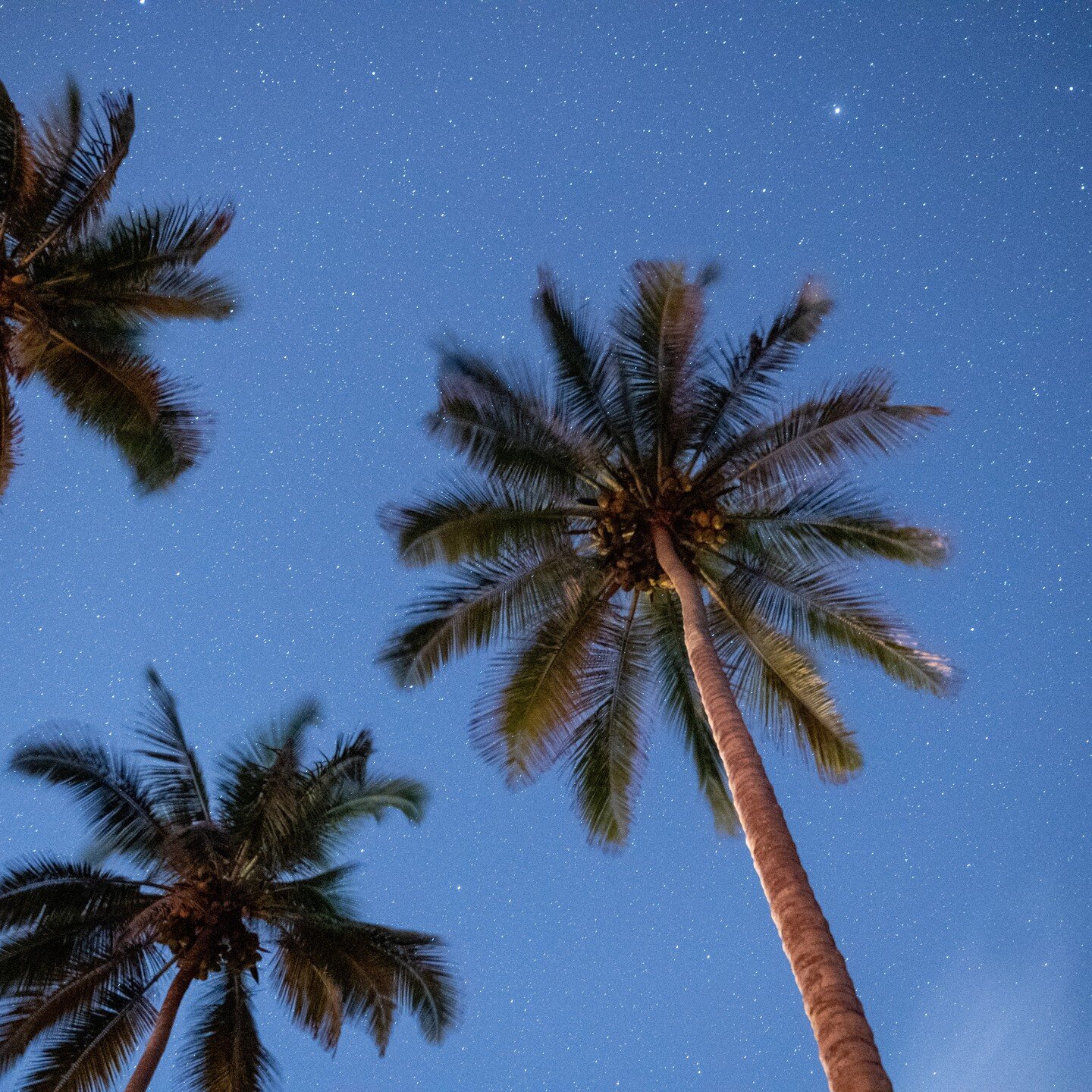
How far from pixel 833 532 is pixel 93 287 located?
1006cm

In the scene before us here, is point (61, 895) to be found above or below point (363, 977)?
above

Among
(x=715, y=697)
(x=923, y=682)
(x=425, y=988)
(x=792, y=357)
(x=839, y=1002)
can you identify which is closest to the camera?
(x=839, y=1002)

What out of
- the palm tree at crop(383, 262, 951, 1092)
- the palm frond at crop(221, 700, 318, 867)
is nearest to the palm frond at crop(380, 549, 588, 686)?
the palm tree at crop(383, 262, 951, 1092)

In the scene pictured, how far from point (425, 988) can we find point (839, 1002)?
845 centimetres

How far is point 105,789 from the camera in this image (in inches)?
513

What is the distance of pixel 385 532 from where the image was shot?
487 inches

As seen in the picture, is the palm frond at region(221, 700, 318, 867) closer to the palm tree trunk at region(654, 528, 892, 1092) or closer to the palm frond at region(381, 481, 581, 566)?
the palm frond at region(381, 481, 581, 566)

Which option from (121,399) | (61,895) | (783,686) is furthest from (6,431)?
(783,686)

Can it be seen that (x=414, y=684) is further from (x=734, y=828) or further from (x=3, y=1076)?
(x=3, y=1076)

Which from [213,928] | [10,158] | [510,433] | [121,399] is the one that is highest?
[10,158]

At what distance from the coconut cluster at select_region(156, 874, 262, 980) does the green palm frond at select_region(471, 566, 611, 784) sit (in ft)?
13.5

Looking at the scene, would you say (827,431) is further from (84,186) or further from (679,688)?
(84,186)

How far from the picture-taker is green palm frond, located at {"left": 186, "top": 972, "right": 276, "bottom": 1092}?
1238 cm

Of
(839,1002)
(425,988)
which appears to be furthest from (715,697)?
(425,988)
